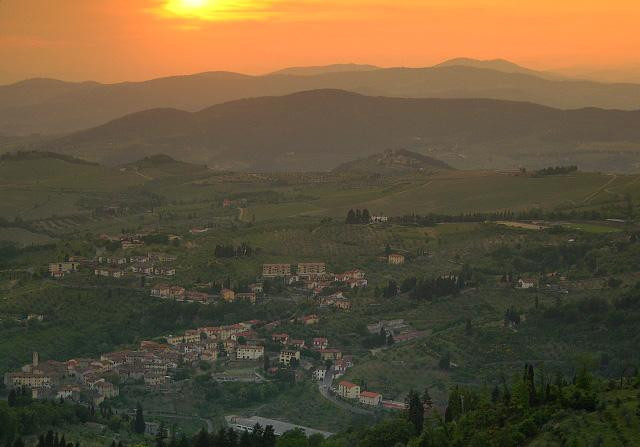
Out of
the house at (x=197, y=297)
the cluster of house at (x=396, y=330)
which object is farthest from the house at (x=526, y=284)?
the house at (x=197, y=297)

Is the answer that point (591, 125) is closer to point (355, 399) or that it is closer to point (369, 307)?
point (369, 307)

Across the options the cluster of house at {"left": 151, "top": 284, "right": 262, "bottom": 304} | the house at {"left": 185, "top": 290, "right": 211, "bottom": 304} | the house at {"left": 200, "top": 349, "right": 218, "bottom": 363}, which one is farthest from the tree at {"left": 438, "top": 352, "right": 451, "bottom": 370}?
the house at {"left": 185, "top": 290, "right": 211, "bottom": 304}

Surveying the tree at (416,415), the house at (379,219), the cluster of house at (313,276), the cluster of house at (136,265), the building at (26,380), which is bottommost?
the building at (26,380)

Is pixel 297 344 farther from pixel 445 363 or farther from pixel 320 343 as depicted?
pixel 445 363

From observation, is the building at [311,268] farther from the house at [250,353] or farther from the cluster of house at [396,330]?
the house at [250,353]

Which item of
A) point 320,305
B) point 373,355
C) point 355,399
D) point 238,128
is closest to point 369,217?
point 320,305

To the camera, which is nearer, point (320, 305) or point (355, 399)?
point (355, 399)
